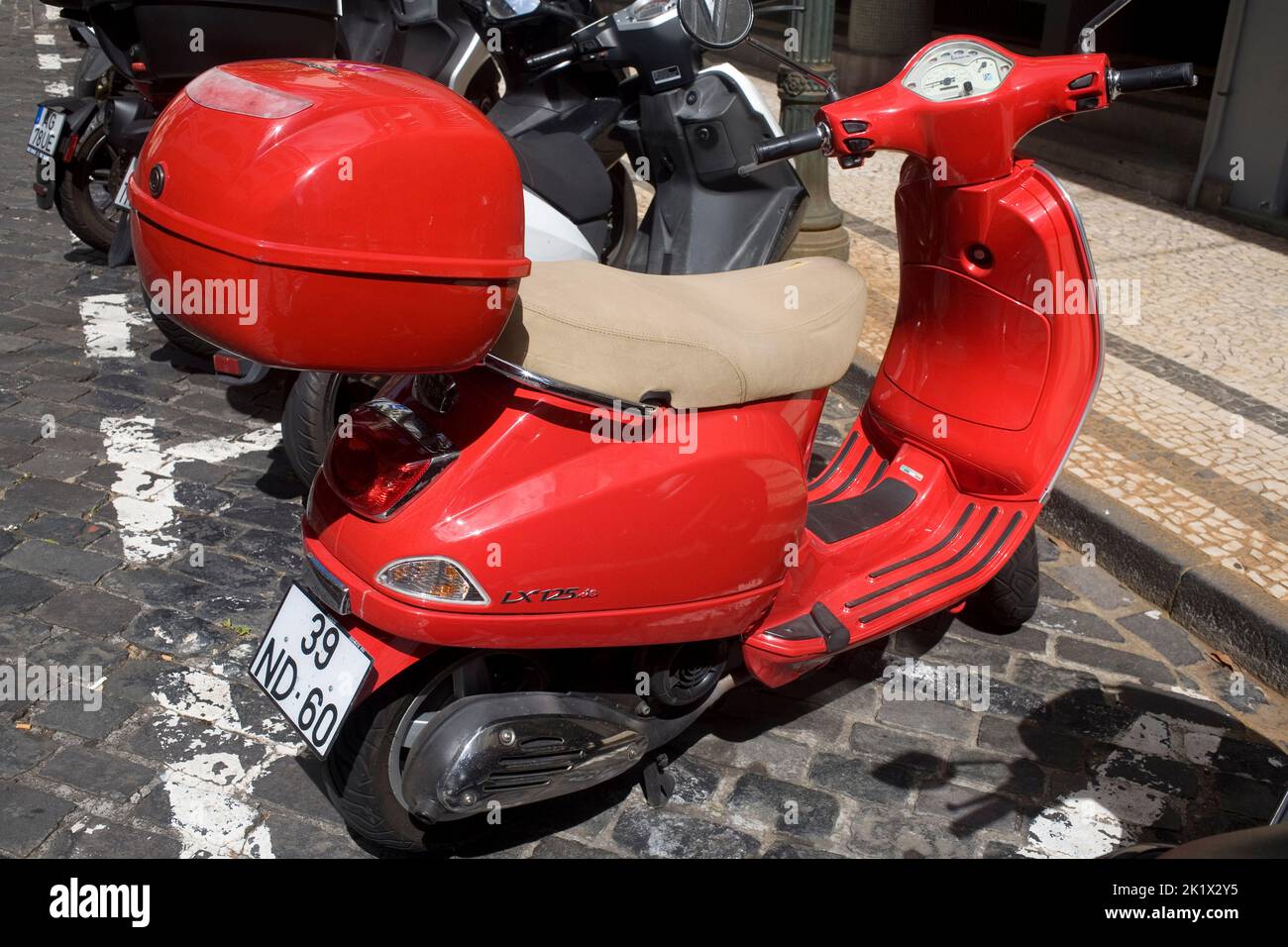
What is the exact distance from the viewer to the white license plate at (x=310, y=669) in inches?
96.5

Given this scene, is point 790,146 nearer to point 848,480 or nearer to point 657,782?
point 848,480

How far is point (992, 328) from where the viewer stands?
331cm

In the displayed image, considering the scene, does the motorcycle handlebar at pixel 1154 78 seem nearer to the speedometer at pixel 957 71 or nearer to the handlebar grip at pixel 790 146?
the speedometer at pixel 957 71

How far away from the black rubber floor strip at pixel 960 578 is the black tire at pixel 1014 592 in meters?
0.19

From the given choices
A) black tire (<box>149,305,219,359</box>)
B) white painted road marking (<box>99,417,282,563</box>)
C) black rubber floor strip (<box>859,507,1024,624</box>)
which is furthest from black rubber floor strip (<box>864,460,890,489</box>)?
black tire (<box>149,305,219,359</box>)

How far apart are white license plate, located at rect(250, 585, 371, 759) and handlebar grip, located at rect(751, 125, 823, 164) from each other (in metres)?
1.42

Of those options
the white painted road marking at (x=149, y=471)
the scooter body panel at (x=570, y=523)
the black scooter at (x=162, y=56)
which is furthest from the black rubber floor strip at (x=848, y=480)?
the black scooter at (x=162, y=56)

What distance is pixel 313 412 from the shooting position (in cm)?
389

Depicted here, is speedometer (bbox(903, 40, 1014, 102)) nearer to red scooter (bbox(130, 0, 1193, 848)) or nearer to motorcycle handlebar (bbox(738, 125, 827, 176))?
red scooter (bbox(130, 0, 1193, 848))
